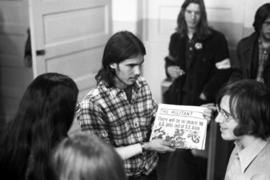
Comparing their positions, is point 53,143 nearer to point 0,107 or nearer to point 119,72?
point 119,72

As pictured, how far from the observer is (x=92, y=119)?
61.9 inches

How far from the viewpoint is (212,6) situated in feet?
11.4

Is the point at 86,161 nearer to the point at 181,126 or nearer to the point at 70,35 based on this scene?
the point at 181,126

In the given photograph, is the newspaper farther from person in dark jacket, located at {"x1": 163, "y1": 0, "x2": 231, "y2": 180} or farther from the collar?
person in dark jacket, located at {"x1": 163, "y1": 0, "x2": 231, "y2": 180}

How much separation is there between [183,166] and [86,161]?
229 centimetres

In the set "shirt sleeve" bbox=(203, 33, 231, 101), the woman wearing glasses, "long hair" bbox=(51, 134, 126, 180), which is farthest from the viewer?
"shirt sleeve" bbox=(203, 33, 231, 101)

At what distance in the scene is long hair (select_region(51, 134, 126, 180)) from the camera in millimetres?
938

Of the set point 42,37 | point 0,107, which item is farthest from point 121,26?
point 0,107

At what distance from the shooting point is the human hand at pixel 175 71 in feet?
10.2

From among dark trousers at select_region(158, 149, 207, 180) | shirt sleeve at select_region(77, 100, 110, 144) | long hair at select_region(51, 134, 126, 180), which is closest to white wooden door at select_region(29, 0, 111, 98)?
dark trousers at select_region(158, 149, 207, 180)

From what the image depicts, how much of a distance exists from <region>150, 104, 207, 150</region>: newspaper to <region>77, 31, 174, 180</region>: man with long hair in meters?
0.09

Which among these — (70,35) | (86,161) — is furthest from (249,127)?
(70,35)

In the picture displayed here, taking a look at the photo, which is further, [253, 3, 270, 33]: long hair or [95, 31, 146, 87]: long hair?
[253, 3, 270, 33]: long hair

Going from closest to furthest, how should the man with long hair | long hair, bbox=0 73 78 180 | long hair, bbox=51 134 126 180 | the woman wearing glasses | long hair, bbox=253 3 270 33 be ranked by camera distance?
long hair, bbox=51 134 126 180, long hair, bbox=0 73 78 180, the woman wearing glasses, the man with long hair, long hair, bbox=253 3 270 33
